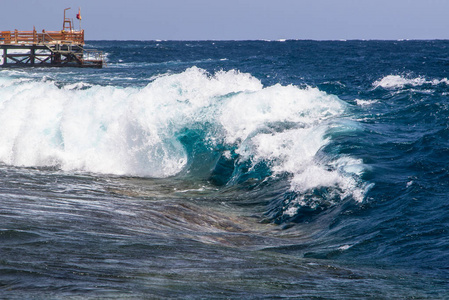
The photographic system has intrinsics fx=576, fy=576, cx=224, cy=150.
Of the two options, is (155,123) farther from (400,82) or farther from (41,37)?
Result: (41,37)

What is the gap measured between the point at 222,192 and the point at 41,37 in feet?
118

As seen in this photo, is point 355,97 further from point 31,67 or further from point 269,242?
point 31,67

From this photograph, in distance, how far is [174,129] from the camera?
15.3 m

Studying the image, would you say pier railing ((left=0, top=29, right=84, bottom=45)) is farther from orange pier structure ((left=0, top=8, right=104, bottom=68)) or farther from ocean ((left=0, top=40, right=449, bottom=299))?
ocean ((left=0, top=40, right=449, bottom=299))

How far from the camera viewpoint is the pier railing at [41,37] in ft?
141

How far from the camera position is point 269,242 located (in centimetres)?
758

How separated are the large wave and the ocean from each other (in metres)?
0.05

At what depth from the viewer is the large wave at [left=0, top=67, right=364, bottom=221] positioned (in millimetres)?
12984

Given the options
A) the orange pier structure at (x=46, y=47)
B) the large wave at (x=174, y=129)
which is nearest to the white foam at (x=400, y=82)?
the large wave at (x=174, y=129)

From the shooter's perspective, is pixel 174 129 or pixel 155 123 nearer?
pixel 155 123

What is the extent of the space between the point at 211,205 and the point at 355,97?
40.1 ft

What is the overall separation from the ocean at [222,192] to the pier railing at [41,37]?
83.3ft

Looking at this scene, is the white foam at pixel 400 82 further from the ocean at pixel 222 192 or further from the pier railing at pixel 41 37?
the pier railing at pixel 41 37

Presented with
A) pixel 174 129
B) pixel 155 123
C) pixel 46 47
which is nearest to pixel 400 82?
pixel 174 129
